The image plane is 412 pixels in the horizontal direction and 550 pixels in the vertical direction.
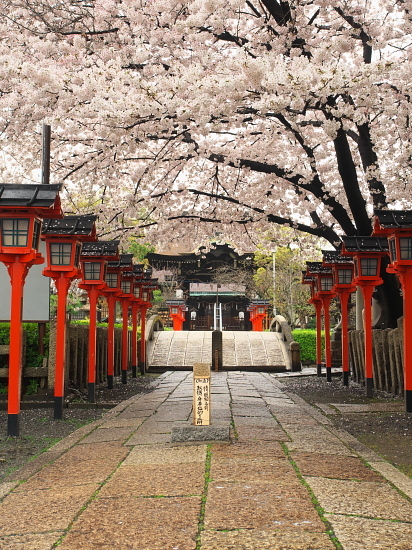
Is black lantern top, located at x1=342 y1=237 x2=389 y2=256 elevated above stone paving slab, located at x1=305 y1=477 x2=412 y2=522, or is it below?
above

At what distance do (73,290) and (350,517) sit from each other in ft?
74.1

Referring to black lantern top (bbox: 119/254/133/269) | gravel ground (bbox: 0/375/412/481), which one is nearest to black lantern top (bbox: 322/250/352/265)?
gravel ground (bbox: 0/375/412/481)

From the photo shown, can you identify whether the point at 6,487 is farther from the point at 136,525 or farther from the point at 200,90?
the point at 200,90

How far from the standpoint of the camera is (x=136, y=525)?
2.93 meters

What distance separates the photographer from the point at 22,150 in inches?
463

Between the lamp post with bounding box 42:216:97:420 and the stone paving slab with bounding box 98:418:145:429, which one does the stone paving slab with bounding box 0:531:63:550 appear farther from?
the lamp post with bounding box 42:216:97:420

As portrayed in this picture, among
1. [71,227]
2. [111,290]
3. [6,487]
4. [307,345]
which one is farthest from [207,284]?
[6,487]

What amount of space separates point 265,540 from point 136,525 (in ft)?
2.18

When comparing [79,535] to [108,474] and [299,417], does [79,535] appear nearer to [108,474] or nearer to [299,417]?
[108,474]

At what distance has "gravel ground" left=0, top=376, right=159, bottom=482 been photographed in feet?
16.3

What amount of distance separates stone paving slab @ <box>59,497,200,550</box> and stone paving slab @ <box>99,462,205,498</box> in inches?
5.1

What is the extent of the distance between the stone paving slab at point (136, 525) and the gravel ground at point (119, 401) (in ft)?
4.48

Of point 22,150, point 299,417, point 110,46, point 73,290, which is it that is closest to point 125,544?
point 299,417

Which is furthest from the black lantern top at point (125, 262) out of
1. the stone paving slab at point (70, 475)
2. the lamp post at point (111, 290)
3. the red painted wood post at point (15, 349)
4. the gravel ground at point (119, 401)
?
the stone paving slab at point (70, 475)
